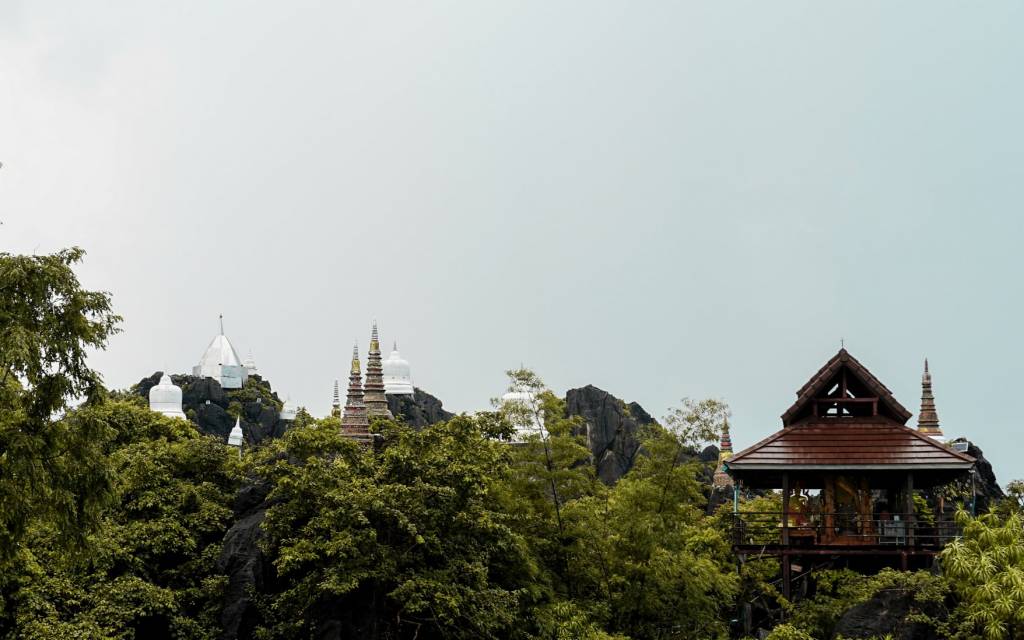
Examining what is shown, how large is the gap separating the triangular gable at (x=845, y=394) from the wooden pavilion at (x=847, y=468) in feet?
0.06

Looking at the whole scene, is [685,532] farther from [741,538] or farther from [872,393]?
[872,393]

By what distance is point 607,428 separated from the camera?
5862 centimetres

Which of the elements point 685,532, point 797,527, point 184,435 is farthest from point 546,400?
point 184,435

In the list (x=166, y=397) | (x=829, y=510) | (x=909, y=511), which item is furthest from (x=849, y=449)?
(x=166, y=397)

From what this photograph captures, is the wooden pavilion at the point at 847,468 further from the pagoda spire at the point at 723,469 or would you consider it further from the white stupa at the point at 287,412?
the white stupa at the point at 287,412

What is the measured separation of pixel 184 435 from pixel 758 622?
16.8 m

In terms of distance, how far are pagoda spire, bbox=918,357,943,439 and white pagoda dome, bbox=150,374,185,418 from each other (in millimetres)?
46753

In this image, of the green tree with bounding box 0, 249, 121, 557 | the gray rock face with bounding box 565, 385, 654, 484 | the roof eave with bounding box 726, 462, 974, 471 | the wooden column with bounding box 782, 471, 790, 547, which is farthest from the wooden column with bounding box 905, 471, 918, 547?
the gray rock face with bounding box 565, 385, 654, 484

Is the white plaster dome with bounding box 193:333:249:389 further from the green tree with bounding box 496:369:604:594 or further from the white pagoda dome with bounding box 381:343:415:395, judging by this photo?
the green tree with bounding box 496:369:604:594

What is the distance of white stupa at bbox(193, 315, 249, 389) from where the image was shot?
289ft

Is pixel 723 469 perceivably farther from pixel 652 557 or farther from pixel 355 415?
pixel 652 557

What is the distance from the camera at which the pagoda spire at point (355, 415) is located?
118 ft

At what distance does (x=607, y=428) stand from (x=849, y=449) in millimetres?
34797

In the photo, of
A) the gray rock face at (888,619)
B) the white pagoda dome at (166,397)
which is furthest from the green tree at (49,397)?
the white pagoda dome at (166,397)
